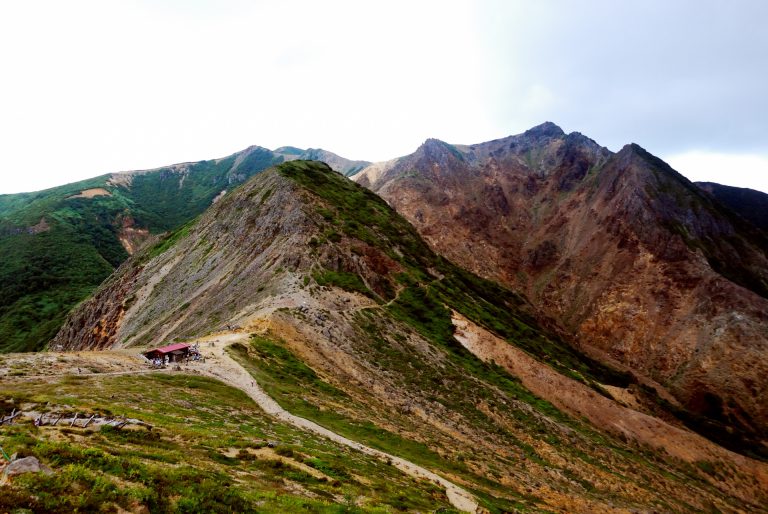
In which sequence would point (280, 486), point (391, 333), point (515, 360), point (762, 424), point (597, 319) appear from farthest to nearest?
point (597, 319) → point (762, 424) → point (515, 360) → point (391, 333) → point (280, 486)

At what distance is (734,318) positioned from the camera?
110 metres

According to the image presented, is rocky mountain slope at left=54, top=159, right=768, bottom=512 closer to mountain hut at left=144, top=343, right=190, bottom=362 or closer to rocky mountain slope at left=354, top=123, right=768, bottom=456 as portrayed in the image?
mountain hut at left=144, top=343, right=190, bottom=362

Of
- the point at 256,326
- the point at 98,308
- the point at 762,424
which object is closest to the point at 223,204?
the point at 98,308

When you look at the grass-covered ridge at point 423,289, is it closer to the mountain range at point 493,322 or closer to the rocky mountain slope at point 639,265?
the mountain range at point 493,322

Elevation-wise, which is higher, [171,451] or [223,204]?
[223,204]

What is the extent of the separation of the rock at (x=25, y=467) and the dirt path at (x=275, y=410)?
20.2 m

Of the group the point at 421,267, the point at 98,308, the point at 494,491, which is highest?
the point at 421,267

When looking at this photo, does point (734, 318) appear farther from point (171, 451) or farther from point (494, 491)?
point (171, 451)

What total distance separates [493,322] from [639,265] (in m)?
76.6

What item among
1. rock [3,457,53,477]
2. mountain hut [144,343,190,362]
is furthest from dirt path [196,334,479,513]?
rock [3,457,53,477]

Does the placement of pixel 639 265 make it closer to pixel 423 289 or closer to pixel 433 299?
pixel 423 289

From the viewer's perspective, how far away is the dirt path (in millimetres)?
27250

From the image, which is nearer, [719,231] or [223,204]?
[223,204]

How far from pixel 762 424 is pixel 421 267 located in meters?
78.9
